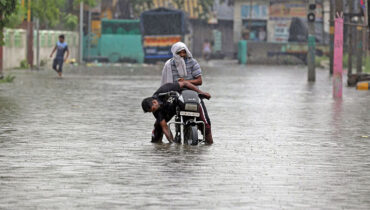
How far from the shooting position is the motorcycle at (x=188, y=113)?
1476 centimetres

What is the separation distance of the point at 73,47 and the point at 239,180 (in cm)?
5793

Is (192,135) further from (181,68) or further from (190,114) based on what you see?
(181,68)

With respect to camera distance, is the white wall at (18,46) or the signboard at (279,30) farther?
the signboard at (279,30)

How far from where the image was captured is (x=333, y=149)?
14.6 m

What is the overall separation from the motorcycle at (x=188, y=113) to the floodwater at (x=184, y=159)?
0.27 meters

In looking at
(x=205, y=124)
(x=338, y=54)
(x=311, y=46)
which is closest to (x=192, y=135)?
(x=205, y=124)

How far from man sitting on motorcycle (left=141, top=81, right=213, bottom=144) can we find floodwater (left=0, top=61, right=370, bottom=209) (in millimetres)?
301

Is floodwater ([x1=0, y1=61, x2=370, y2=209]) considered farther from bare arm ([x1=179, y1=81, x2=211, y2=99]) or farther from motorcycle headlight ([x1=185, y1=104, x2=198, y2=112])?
bare arm ([x1=179, y1=81, x2=211, y2=99])

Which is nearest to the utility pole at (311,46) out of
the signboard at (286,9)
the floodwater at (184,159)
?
the floodwater at (184,159)

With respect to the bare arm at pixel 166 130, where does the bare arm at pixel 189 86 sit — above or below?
above

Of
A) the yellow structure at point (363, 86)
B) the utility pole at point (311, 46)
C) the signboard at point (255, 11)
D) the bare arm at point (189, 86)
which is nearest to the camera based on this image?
the bare arm at point (189, 86)

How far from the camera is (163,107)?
15281mm

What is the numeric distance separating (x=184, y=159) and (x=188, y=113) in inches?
72.4

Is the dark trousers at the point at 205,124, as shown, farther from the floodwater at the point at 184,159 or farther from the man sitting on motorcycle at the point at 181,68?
the man sitting on motorcycle at the point at 181,68
